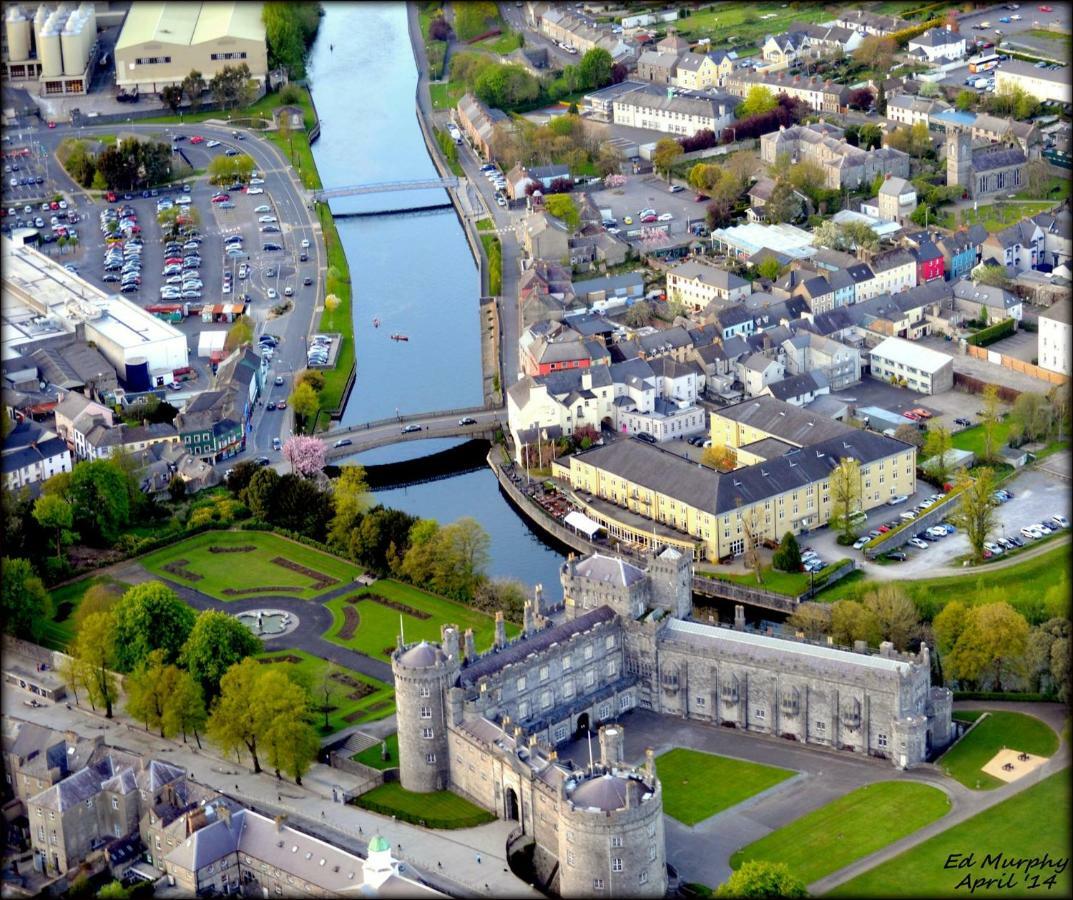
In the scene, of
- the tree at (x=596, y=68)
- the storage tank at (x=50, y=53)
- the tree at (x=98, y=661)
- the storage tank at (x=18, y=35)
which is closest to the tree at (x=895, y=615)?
the tree at (x=98, y=661)

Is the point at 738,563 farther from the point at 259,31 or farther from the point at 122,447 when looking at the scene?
the point at 259,31

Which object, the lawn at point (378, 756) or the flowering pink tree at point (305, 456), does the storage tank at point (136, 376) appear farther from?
the lawn at point (378, 756)

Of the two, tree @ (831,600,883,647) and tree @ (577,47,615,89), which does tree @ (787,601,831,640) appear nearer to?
tree @ (831,600,883,647)

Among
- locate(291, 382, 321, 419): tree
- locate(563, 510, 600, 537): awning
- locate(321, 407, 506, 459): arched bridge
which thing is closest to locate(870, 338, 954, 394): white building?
locate(321, 407, 506, 459): arched bridge

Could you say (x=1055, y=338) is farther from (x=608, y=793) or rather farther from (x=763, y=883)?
(x=763, y=883)

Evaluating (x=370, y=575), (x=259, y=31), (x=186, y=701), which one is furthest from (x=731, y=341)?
(x=259, y=31)

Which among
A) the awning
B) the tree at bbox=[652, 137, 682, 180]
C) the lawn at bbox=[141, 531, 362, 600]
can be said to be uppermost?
the tree at bbox=[652, 137, 682, 180]

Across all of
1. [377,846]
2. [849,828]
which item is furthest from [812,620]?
[377,846]
